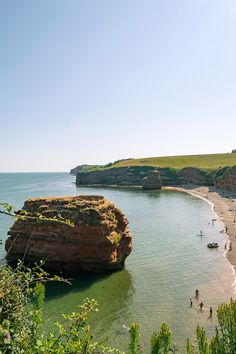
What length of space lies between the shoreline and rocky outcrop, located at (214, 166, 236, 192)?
309 centimetres

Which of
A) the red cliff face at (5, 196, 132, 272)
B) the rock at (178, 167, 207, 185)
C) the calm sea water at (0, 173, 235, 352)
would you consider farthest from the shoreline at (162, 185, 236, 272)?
the red cliff face at (5, 196, 132, 272)

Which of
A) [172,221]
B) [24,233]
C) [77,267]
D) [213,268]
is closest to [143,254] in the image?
[213,268]

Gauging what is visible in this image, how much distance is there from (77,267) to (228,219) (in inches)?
2157

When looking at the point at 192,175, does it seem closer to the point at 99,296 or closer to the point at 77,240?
the point at 77,240

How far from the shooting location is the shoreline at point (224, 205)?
217 ft

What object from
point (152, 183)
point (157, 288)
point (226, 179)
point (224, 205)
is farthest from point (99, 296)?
point (152, 183)

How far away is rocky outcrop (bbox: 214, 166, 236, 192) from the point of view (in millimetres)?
144875

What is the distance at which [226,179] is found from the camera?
492 feet

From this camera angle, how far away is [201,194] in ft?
491

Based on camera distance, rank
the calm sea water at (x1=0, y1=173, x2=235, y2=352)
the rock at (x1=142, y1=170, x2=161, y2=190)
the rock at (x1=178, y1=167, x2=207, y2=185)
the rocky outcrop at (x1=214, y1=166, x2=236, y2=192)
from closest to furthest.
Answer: the calm sea water at (x1=0, y1=173, x2=235, y2=352), the rocky outcrop at (x1=214, y1=166, x2=236, y2=192), the rock at (x1=142, y1=170, x2=161, y2=190), the rock at (x1=178, y1=167, x2=207, y2=185)

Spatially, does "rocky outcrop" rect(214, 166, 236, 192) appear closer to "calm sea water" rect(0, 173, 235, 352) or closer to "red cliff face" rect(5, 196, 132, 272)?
"calm sea water" rect(0, 173, 235, 352)

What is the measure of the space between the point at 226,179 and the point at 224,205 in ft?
127

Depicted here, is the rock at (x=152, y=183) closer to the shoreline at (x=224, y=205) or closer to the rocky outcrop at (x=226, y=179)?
the shoreline at (x=224, y=205)

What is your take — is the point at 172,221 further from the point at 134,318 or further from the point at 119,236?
the point at 134,318
